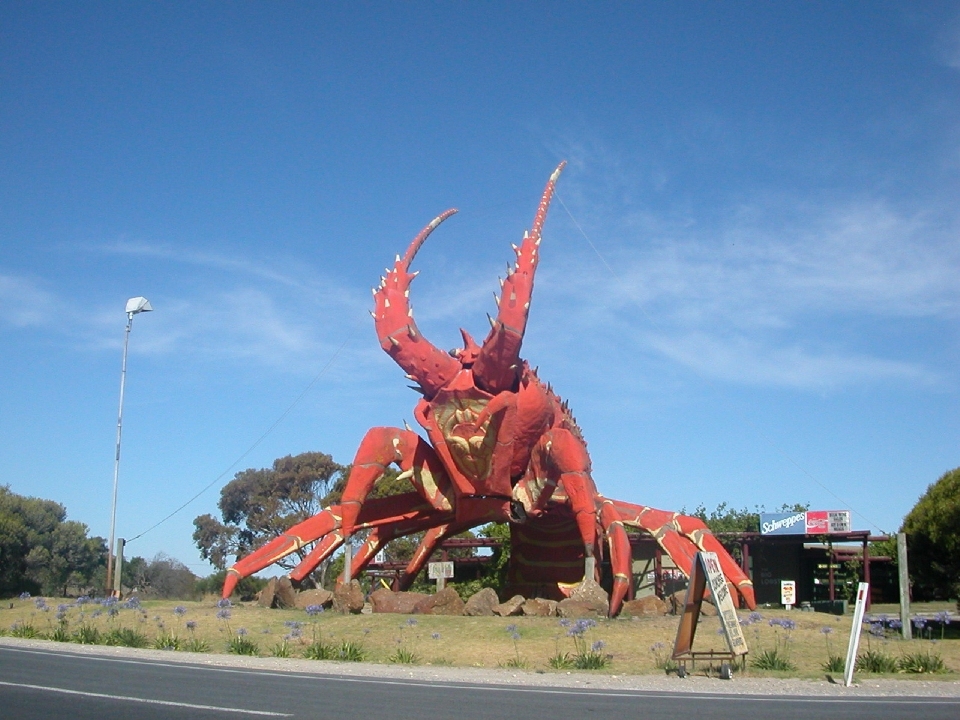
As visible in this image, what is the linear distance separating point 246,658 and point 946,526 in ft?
55.2

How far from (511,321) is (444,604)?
6.70 m

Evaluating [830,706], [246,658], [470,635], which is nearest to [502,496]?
[470,635]

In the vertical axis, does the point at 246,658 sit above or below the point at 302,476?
below

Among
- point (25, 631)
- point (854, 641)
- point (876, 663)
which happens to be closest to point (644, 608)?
point (876, 663)

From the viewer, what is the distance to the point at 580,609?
20.8 m

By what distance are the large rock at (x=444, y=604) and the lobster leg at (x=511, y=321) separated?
5.02 meters

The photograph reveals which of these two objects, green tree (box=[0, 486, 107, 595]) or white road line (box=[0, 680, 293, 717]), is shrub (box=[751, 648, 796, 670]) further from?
green tree (box=[0, 486, 107, 595])

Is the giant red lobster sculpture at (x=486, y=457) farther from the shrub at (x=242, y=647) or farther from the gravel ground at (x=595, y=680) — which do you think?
the gravel ground at (x=595, y=680)

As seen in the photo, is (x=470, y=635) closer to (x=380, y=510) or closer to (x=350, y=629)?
(x=350, y=629)

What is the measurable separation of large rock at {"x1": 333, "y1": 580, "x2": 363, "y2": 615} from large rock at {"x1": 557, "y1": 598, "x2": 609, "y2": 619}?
15.0 ft

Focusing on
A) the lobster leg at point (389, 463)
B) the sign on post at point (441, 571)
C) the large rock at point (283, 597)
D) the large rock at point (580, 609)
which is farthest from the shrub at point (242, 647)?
the sign on post at point (441, 571)

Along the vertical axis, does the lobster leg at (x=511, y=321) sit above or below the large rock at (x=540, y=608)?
above

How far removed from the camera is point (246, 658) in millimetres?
15633

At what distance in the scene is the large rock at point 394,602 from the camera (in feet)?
75.4
